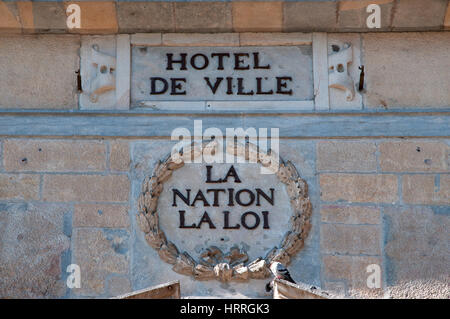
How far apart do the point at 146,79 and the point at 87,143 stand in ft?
2.31

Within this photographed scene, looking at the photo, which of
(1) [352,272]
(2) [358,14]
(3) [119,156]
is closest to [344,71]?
(2) [358,14]

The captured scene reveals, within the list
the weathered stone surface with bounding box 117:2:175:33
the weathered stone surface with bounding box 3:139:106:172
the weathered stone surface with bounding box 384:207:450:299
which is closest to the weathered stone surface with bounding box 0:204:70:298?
the weathered stone surface with bounding box 3:139:106:172

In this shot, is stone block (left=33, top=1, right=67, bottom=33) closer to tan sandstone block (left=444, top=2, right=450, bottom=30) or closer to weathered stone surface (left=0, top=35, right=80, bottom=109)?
weathered stone surface (left=0, top=35, right=80, bottom=109)

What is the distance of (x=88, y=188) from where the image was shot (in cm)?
898

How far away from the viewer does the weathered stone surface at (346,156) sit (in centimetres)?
901

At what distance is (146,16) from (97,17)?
0.40 m

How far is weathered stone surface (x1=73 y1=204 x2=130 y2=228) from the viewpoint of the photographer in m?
8.87

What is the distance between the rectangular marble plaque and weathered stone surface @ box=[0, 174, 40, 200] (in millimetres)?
1014

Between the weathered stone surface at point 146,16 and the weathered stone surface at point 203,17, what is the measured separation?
0.07 meters

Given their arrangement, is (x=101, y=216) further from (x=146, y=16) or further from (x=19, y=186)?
(x=146, y=16)
